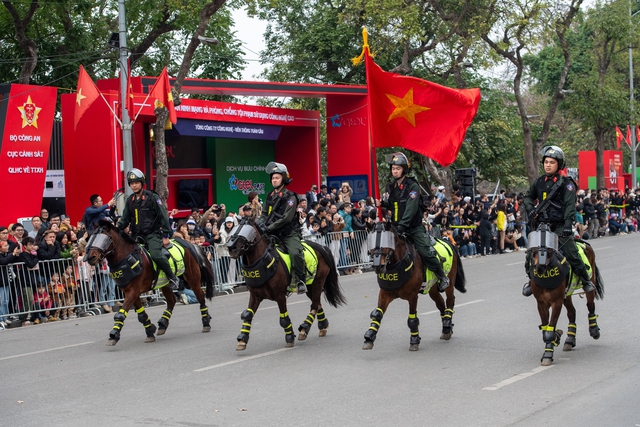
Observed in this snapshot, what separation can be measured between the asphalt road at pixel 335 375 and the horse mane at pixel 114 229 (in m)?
1.48

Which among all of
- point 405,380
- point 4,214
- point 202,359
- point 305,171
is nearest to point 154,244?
point 202,359

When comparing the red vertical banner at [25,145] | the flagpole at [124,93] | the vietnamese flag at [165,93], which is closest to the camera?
the flagpole at [124,93]

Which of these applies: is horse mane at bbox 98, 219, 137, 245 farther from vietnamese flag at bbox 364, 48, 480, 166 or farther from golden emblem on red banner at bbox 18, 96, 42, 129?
golden emblem on red banner at bbox 18, 96, 42, 129

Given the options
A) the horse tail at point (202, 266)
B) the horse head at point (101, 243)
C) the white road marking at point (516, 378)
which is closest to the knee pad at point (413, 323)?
the white road marking at point (516, 378)

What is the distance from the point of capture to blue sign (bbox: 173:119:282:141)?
1083 inches

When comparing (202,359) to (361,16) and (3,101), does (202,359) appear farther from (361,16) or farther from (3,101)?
(361,16)

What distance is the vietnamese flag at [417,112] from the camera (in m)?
17.2

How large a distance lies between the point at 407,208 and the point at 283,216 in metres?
1.70

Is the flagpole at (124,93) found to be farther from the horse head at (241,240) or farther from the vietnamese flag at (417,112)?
the horse head at (241,240)

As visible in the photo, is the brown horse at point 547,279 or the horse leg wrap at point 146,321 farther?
the horse leg wrap at point 146,321

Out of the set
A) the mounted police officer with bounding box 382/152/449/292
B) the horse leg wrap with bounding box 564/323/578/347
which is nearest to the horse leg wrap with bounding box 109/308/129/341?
the mounted police officer with bounding box 382/152/449/292

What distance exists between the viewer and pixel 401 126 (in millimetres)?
17516

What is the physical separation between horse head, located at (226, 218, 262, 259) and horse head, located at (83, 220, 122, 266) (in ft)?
6.18

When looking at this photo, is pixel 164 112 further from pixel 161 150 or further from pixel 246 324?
pixel 246 324
